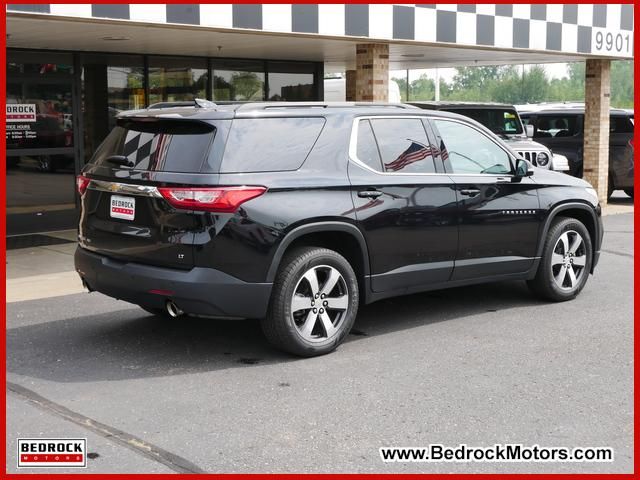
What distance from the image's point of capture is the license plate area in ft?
18.9

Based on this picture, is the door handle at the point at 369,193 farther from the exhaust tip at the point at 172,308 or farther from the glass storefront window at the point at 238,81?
the glass storefront window at the point at 238,81

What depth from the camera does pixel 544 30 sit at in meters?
12.8

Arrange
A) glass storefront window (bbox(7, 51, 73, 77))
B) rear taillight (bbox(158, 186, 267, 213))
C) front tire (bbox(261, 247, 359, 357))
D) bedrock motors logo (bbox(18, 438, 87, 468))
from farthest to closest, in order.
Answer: glass storefront window (bbox(7, 51, 73, 77)) → front tire (bbox(261, 247, 359, 357)) → rear taillight (bbox(158, 186, 267, 213)) → bedrock motors logo (bbox(18, 438, 87, 468))

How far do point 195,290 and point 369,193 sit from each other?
142 centimetres

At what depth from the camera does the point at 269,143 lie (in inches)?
228

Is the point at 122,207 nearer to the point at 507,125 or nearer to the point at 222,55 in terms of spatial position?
the point at 222,55

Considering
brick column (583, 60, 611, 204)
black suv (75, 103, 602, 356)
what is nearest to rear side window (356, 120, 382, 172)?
black suv (75, 103, 602, 356)

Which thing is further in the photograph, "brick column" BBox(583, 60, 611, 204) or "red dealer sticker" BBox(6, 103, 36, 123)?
"brick column" BBox(583, 60, 611, 204)

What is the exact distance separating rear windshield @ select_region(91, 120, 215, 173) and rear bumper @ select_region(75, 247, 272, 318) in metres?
0.65

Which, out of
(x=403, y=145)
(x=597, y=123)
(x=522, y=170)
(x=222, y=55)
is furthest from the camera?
(x=597, y=123)

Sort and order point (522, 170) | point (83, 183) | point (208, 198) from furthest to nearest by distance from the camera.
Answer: point (522, 170) → point (83, 183) → point (208, 198)

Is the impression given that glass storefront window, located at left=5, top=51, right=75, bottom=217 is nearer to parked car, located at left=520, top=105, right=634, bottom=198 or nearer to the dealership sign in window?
the dealership sign in window

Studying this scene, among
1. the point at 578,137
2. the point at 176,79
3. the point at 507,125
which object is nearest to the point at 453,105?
the point at 507,125

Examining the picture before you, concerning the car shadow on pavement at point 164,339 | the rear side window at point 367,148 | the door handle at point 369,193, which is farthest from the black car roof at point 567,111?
the door handle at point 369,193
